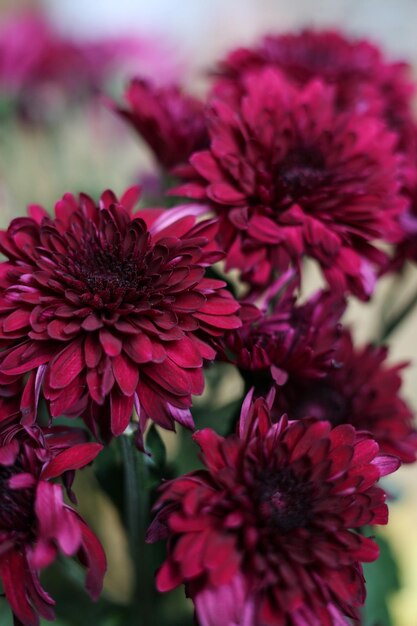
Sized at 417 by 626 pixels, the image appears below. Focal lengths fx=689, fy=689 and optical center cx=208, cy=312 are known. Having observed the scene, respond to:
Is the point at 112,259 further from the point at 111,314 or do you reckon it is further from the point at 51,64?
the point at 51,64

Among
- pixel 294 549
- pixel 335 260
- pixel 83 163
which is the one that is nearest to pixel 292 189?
pixel 335 260

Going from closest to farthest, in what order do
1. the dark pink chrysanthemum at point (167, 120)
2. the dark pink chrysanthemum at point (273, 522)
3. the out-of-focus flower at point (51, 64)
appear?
the dark pink chrysanthemum at point (273, 522), the dark pink chrysanthemum at point (167, 120), the out-of-focus flower at point (51, 64)

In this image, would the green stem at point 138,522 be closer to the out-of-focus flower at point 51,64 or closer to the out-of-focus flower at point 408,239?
the out-of-focus flower at point 408,239

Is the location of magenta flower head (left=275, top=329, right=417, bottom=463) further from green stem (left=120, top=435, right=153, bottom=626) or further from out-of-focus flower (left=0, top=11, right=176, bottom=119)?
out-of-focus flower (left=0, top=11, right=176, bottom=119)

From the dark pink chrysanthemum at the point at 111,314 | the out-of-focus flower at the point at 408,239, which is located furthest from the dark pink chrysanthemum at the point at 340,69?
the dark pink chrysanthemum at the point at 111,314

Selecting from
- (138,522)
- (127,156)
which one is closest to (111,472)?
(138,522)

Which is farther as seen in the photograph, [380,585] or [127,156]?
[127,156]
